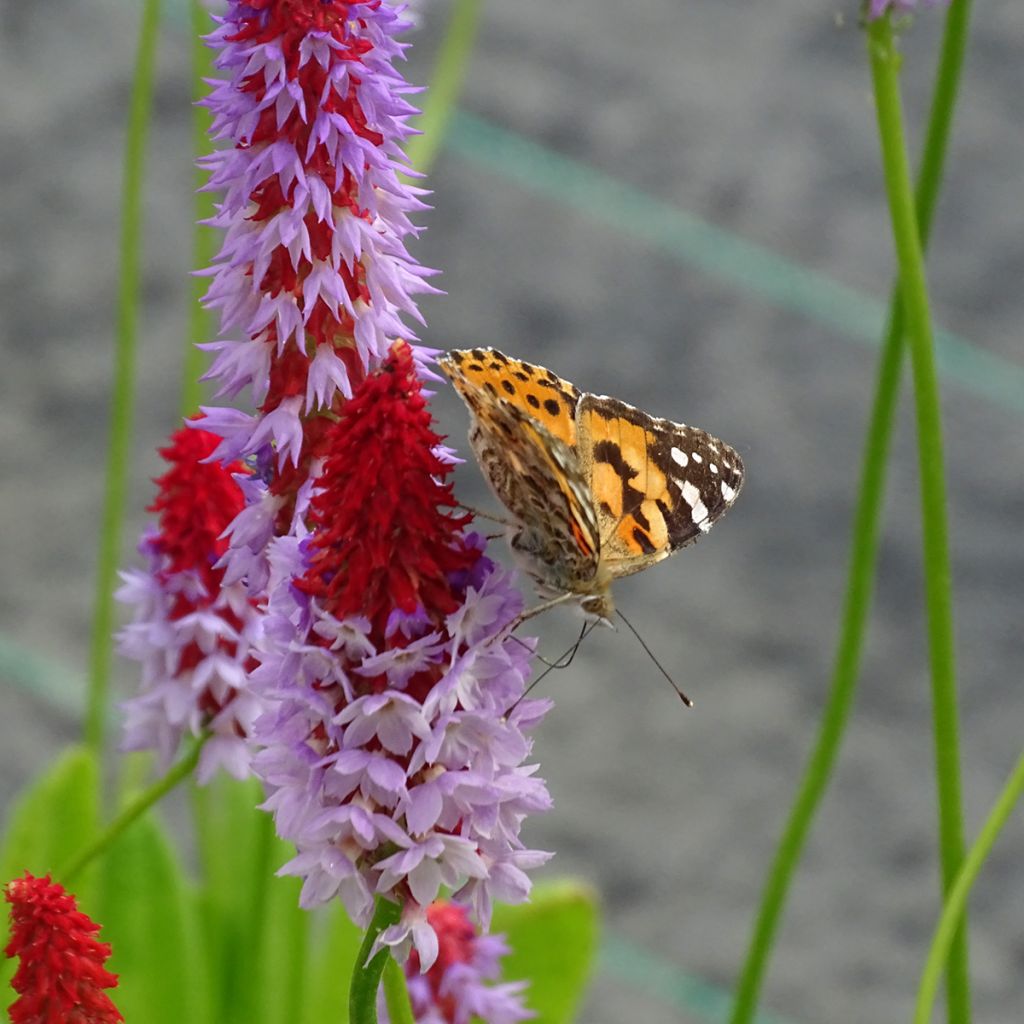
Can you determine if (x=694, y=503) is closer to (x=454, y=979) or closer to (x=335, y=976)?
(x=454, y=979)

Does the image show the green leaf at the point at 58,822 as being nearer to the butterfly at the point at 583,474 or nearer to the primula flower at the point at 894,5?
the butterfly at the point at 583,474

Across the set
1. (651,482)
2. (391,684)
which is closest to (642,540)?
(651,482)

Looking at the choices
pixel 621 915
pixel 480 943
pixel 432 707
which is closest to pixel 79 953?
pixel 432 707

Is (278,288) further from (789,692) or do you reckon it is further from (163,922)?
(789,692)

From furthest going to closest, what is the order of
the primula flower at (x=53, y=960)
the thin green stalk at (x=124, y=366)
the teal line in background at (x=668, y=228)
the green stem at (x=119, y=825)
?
the teal line in background at (x=668, y=228) → the thin green stalk at (x=124, y=366) → the green stem at (x=119, y=825) → the primula flower at (x=53, y=960)

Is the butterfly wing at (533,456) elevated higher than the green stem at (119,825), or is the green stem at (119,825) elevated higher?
the butterfly wing at (533,456)

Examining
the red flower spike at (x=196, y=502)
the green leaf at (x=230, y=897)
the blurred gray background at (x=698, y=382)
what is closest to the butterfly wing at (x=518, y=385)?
the red flower spike at (x=196, y=502)

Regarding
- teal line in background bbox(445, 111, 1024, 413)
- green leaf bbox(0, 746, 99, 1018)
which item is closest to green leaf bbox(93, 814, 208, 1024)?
green leaf bbox(0, 746, 99, 1018)
